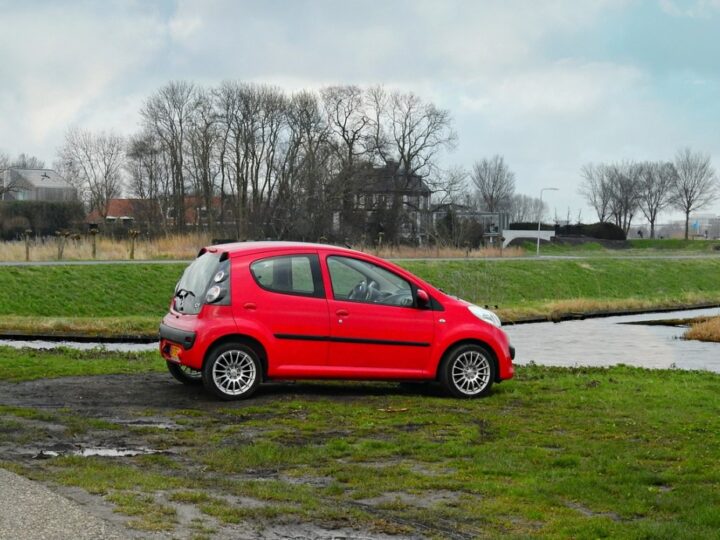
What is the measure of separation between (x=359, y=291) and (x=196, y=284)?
5.94ft

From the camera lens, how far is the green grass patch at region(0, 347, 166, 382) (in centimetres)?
1338

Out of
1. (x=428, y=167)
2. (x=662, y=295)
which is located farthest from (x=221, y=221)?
(x=662, y=295)

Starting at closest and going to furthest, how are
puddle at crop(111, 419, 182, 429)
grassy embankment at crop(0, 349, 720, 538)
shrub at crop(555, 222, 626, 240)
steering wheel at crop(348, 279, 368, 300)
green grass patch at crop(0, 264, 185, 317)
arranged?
grassy embankment at crop(0, 349, 720, 538), puddle at crop(111, 419, 182, 429), steering wheel at crop(348, 279, 368, 300), green grass patch at crop(0, 264, 185, 317), shrub at crop(555, 222, 626, 240)

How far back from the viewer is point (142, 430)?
9.42 metres

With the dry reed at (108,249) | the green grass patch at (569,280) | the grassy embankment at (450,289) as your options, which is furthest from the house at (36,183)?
the grassy embankment at (450,289)

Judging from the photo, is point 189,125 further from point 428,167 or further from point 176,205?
point 428,167

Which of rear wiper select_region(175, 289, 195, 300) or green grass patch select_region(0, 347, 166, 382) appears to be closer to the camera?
rear wiper select_region(175, 289, 195, 300)

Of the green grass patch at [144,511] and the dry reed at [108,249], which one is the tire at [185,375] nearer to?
the green grass patch at [144,511]

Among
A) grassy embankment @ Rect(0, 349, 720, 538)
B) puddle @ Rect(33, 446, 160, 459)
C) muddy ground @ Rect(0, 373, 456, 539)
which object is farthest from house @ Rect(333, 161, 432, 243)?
puddle @ Rect(33, 446, 160, 459)

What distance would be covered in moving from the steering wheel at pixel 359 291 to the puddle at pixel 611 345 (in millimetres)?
7314

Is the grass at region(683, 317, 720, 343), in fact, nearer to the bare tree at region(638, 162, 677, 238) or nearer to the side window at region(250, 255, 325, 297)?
the side window at region(250, 255, 325, 297)

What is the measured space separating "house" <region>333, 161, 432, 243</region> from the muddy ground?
58.1m

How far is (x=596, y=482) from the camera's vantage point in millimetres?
7277

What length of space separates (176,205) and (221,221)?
16.5 ft
